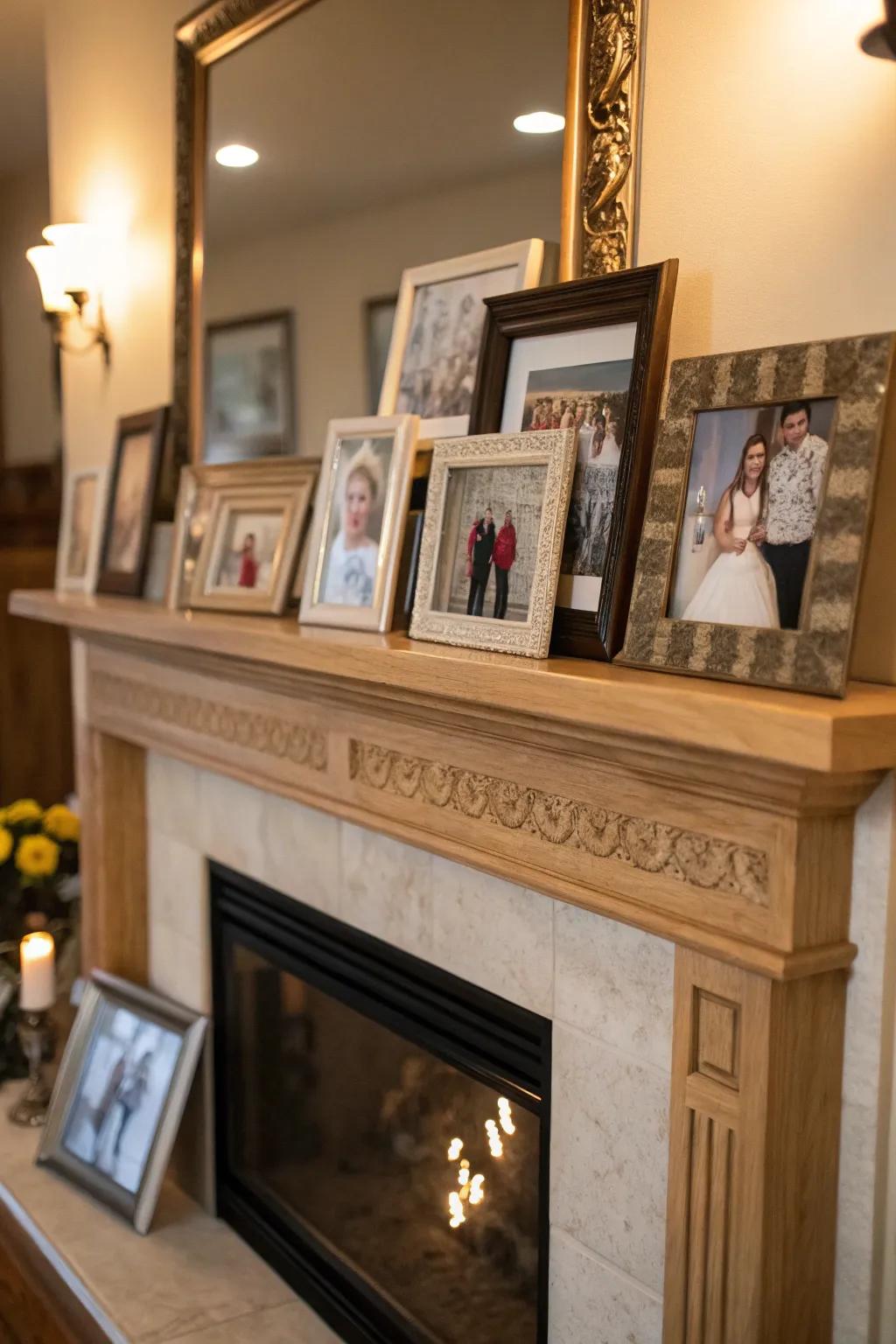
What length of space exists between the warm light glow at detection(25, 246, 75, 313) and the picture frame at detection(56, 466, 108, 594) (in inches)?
14.4

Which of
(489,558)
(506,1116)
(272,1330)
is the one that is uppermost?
(489,558)

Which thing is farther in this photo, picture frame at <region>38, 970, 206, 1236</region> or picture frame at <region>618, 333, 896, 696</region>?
picture frame at <region>38, 970, 206, 1236</region>

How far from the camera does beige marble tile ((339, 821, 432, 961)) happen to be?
1.71 m

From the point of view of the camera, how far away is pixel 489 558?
4.68 ft

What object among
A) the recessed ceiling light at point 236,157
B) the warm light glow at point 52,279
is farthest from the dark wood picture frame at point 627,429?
the warm light glow at point 52,279

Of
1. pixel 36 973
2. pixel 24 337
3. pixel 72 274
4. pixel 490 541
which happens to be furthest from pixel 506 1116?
pixel 24 337

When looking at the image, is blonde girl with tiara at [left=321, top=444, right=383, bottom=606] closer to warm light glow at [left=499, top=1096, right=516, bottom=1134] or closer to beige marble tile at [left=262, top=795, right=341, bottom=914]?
beige marble tile at [left=262, top=795, right=341, bottom=914]

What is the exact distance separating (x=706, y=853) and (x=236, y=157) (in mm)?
1629

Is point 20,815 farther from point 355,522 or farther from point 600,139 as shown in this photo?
point 600,139

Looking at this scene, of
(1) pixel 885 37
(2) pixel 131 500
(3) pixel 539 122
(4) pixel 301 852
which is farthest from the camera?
(2) pixel 131 500

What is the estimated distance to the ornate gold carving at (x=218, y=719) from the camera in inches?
71.0

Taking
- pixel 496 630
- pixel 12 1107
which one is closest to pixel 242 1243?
pixel 12 1107

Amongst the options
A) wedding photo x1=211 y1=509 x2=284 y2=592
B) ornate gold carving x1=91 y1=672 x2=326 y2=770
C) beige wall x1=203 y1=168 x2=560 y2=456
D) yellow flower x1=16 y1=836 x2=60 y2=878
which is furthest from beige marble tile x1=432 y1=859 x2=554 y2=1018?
yellow flower x1=16 y1=836 x2=60 y2=878

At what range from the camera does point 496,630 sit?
138 cm
